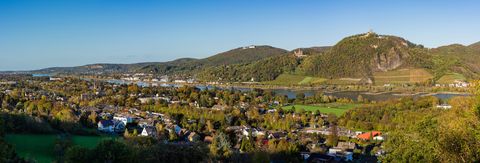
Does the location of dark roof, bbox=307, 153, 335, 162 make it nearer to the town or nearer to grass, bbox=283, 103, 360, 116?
the town

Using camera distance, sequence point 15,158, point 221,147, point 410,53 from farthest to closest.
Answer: point 410,53, point 221,147, point 15,158

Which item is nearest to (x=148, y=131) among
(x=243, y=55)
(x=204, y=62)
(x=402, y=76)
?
(x=402, y=76)

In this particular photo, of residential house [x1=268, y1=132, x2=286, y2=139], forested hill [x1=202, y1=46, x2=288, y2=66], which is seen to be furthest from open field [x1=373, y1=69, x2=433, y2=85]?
forested hill [x1=202, y1=46, x2=288, y2=66]

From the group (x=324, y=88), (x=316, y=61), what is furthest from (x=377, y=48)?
(x=324, y=88)

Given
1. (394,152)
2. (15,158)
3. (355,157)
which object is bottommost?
(355,157)

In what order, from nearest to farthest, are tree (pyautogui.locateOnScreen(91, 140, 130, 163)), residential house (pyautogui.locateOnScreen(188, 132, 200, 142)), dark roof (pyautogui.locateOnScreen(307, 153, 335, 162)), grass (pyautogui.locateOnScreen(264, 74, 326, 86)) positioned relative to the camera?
1. tree (pyautogui.locateOnScreen(91, 140, 130, 163))
2. dark roof (pyautogui.locateOnScreen(307, 153, 335, 162))
3. residential house (pyautogui.locateOnScreen(188, 132, 200, 142))
4. grass (pyautogui.locateOnScreen(264, 74, 326, 86))

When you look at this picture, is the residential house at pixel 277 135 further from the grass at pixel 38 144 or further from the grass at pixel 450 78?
the grass at pixel 450 78

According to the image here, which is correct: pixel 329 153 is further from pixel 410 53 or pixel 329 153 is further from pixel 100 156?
pixel 410 53
